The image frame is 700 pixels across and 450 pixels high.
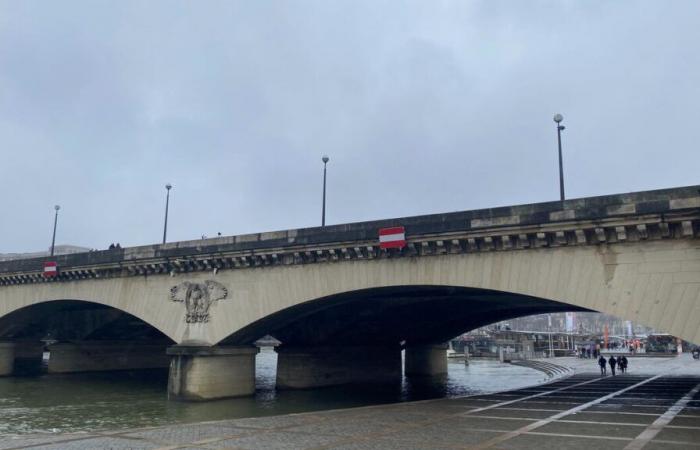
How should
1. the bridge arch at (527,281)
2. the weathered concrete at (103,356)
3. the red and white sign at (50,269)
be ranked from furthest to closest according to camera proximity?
the weathered concrete at (103,356)
the red and white sign at (50,269)
the bridge arch at (527,281)

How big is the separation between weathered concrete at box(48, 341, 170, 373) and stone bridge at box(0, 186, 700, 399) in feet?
0.54

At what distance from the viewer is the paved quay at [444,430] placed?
14.3m

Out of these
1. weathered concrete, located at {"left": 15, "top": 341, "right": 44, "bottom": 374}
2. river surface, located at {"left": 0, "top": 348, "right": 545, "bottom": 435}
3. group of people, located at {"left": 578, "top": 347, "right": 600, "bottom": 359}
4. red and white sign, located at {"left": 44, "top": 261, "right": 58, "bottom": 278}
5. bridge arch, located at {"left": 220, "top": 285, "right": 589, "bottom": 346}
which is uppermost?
red and white sign, located at {"left": 44, "top": 261, "right": 58, "bottom": 278}

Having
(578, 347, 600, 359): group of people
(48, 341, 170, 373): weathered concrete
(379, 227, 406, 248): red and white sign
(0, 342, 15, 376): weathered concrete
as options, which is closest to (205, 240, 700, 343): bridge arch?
(379, 227, 406, 248): red and white sign

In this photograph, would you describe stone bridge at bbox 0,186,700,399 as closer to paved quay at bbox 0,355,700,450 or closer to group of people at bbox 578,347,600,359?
paved quay at bbox 0,355,700,450

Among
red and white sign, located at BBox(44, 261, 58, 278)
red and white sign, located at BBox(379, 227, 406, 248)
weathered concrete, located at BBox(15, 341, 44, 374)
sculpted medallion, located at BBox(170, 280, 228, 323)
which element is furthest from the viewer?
weathered concrete, located at BBox(15, 341, 44, 374)

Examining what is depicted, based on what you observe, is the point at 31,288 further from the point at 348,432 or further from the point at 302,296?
the point at 348,432

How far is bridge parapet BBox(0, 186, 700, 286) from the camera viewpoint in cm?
1900

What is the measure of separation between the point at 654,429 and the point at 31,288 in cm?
3698

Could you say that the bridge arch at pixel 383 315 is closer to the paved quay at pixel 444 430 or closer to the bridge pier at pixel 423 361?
the bridge pier at pixel 423 361

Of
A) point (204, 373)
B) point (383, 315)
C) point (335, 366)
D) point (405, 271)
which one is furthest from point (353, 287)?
point (335, 366)

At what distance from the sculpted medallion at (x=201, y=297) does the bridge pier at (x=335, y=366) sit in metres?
8.12

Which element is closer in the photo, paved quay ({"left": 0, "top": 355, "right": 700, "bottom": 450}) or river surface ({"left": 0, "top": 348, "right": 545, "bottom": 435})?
paved quay ({"left": 0, "top": 355, "right": 700, "bottom": 450})

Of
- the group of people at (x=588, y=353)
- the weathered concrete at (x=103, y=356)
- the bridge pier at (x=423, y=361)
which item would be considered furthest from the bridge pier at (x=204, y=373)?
the group of people at (x=588, y=353)
